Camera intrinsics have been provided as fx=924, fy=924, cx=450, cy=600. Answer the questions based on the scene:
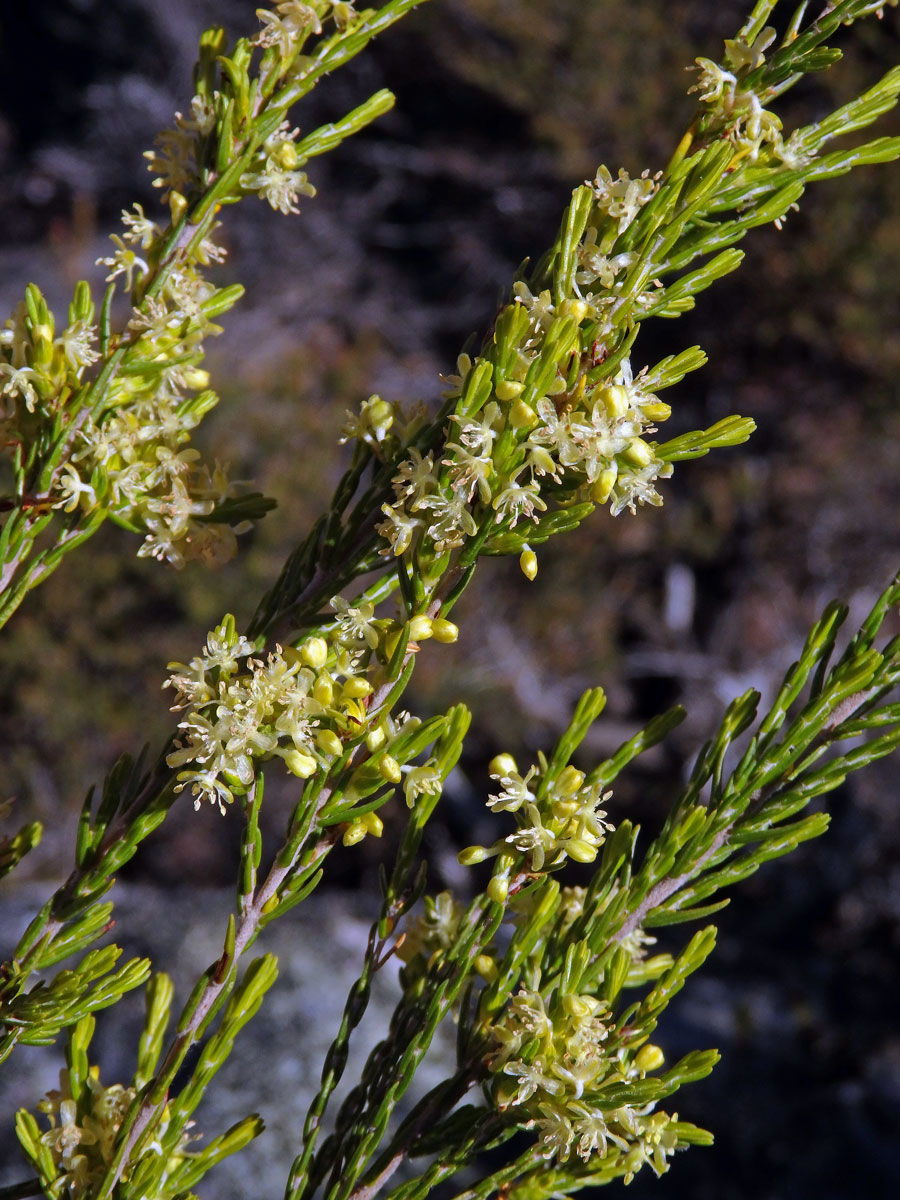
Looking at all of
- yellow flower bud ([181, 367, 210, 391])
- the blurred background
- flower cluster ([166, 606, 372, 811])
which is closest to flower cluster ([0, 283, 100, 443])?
yellow flower bud ([181, 367, 210, 391])

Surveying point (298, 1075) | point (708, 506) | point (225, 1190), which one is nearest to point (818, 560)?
point (708, 506)

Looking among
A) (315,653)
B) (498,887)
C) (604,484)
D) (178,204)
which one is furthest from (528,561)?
(178,204)

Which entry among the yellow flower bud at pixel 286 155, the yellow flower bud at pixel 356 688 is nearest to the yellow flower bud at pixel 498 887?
the yellow flower bud at pixel 356 688

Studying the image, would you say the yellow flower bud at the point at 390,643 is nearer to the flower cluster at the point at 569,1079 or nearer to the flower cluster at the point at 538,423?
the flower cluster at the point at 538,423

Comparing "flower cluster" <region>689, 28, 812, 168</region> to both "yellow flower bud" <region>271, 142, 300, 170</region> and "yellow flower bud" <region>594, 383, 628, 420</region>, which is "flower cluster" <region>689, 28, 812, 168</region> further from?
"yellow flower bud" <region>271, 142, 300, 170</region>

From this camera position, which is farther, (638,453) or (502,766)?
(502,766)

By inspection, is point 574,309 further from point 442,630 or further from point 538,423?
point 442,630

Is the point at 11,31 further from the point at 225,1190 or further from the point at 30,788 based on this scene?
the point at 225,1190
